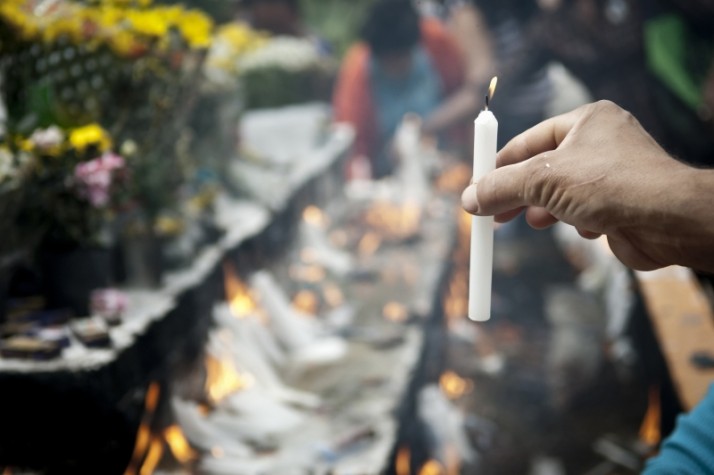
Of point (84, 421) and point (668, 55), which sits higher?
point (84, 421)

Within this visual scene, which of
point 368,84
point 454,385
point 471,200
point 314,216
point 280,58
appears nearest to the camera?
point 471,200

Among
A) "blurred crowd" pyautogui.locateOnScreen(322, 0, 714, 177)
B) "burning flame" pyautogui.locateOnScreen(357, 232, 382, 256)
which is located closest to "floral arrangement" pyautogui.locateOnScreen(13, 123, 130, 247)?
"blurred crowd" pyautogui.locateOnScreen(322, 0, 714, 177)

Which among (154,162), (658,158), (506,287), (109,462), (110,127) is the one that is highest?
(658,158)

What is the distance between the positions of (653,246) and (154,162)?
368 cm

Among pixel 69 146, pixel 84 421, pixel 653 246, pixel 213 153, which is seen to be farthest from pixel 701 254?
pixel 213 153

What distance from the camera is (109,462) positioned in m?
3.37

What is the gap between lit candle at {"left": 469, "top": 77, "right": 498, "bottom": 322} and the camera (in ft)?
4.37

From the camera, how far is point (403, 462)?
4727 mm

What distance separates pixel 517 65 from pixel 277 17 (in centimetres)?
494

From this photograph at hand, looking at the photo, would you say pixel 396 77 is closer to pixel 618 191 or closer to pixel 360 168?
pixel 360 168

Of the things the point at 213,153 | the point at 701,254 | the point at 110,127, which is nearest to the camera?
the point at 701,254

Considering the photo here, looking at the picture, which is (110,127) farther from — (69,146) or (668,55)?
(668,55)

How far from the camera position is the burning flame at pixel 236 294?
18.0ft

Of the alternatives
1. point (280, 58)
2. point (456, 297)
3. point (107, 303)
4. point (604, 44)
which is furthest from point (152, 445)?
point (604, 44)
